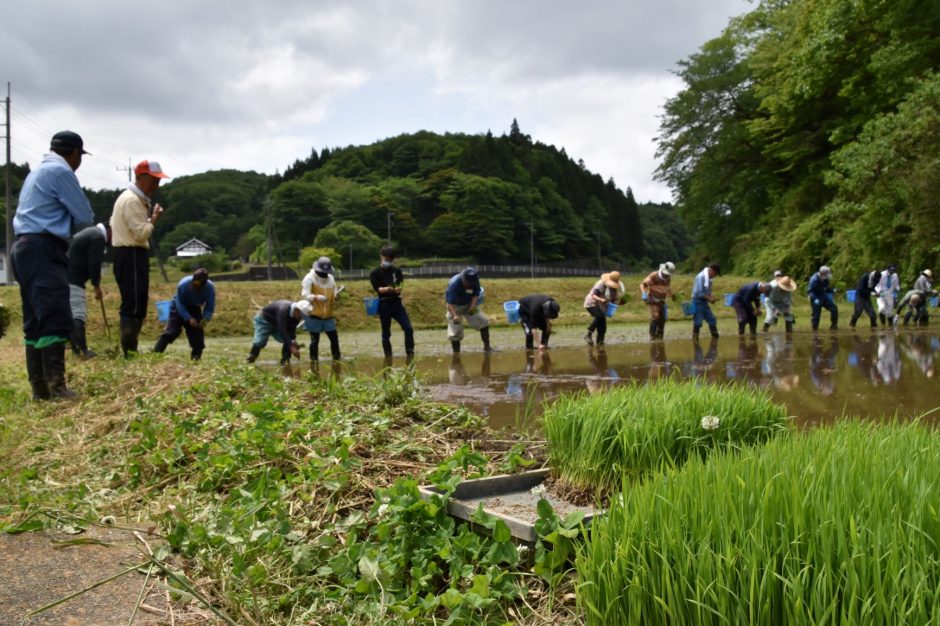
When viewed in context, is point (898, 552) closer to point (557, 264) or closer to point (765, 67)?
point (765, 67)

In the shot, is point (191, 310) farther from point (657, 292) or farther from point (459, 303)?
point (657, 292)

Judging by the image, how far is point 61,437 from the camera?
5.19 m

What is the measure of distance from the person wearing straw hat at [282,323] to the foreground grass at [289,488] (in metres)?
5.59

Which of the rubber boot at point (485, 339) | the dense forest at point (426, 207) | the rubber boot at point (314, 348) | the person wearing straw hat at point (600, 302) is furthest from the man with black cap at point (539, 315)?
the dense forest at point (426, 207)

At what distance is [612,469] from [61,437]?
379cm

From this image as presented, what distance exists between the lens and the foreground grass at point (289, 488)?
2.76 m

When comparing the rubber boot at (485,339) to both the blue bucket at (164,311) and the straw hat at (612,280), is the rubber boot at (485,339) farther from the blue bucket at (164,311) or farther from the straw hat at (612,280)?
the blue bucket at (164,311)

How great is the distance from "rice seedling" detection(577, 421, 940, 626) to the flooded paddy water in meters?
Result: 2.07

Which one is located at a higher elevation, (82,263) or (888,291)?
(82,263)

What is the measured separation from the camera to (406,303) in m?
28.8

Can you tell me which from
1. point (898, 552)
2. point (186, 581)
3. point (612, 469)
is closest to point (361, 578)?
point (186, 581)

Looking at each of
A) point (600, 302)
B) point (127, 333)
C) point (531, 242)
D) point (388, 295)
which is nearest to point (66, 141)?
point (127, 333)

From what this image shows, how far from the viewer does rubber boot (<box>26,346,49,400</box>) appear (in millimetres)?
6250

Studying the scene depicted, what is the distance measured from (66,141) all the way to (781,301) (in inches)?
662
